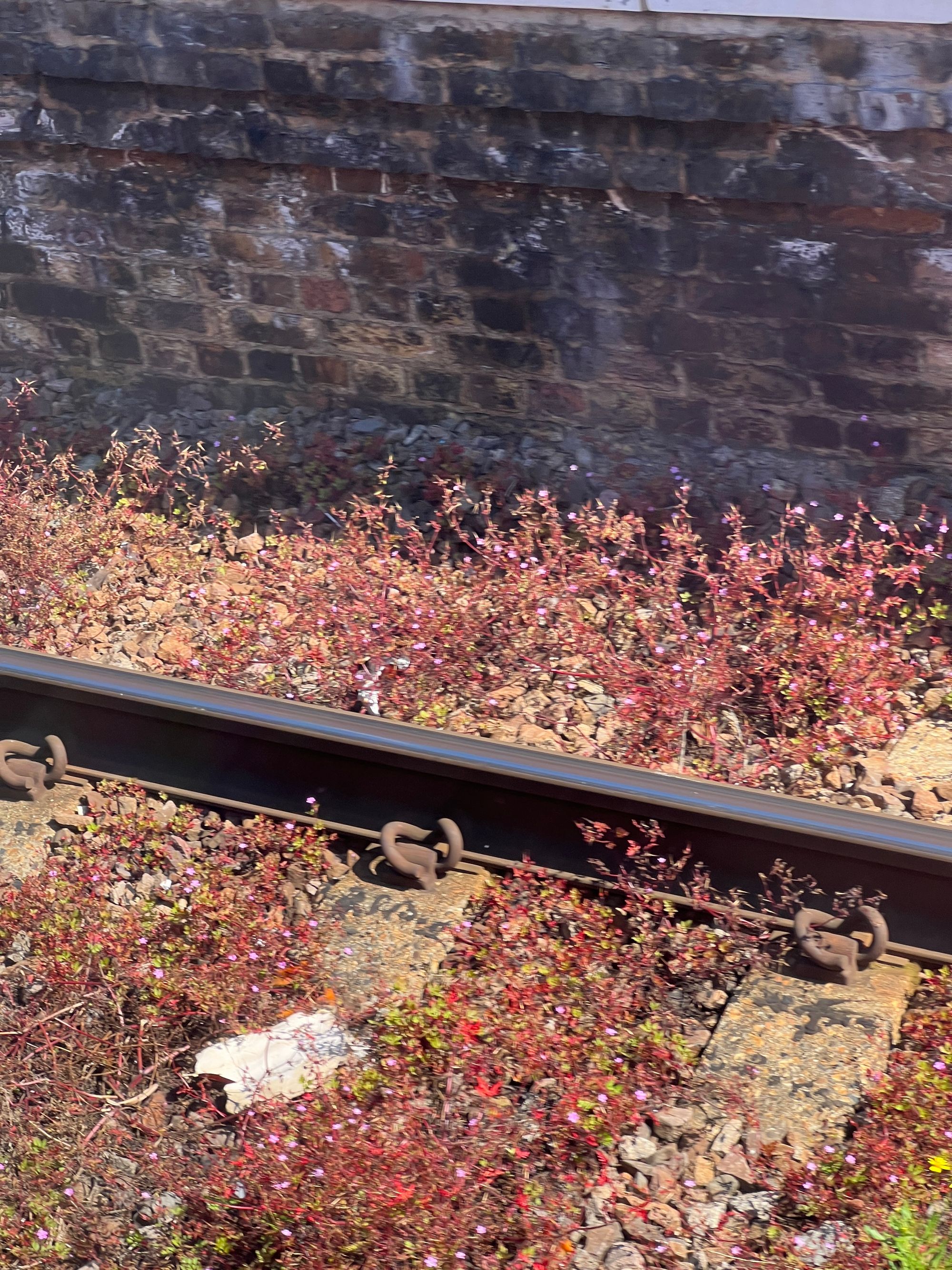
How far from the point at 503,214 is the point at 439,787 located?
2742 mm

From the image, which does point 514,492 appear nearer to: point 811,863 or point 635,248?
point 635,248

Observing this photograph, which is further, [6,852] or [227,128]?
[227,128]

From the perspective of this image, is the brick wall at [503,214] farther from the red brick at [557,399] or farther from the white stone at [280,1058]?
the white stone at [280,1058]

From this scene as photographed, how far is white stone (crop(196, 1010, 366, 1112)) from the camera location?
313 cm

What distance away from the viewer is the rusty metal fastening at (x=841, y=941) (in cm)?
323

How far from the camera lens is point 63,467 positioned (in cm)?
583

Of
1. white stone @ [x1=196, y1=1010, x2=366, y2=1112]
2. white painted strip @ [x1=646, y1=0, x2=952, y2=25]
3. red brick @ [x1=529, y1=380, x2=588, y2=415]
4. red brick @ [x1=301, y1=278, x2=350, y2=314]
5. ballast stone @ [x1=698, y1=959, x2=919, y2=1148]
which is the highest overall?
white painted strip @ [x1=646, y1=0, x2=952, y2=25]

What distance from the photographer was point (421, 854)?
369 centimetres

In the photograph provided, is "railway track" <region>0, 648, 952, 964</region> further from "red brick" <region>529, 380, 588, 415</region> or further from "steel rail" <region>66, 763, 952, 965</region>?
"red brick" <region>529, 380, 588, 415</region>

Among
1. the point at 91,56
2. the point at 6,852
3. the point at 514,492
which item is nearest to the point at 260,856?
the point at 6,852

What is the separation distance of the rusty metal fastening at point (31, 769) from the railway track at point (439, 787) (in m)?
0.08

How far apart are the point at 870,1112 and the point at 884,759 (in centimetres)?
A: 140

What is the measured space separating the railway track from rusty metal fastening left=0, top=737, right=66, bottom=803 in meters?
0.08

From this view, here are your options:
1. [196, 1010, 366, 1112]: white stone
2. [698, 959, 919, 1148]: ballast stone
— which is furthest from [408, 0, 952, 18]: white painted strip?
[196, 1010, 366, 1112]: white stone
